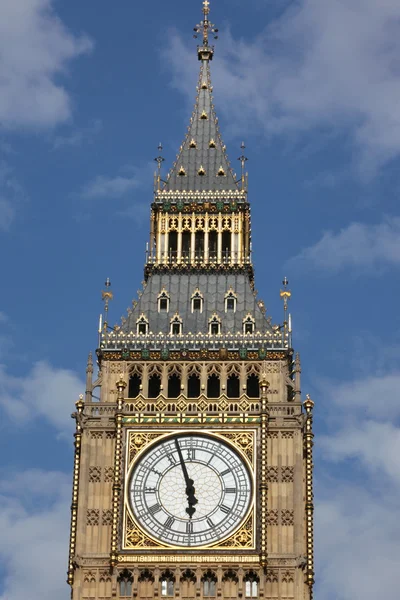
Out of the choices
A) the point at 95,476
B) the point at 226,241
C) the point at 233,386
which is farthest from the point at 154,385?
the point at 226,241

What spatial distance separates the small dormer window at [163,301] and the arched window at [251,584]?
926 centimetres

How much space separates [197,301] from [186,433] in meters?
5.32

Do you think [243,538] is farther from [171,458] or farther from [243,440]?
[171,458]

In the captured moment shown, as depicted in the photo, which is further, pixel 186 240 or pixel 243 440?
pixel 186 240

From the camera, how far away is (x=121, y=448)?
61.7m

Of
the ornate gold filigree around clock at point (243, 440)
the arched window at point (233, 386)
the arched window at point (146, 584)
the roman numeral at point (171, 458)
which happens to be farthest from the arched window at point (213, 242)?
the arched window at point (146, 584)

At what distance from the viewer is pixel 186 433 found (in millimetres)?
61938

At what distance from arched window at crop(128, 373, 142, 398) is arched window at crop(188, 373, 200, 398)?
1.39 m

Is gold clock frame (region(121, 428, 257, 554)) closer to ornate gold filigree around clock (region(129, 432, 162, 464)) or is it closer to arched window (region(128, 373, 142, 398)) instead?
ornate gold filigree around clock (region(129, 432, 162, 464))

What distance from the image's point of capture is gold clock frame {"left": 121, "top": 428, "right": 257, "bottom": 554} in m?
60.4

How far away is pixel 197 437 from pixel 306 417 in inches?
121

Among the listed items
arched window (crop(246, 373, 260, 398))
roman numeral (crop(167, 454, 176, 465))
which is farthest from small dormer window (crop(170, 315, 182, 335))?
roman numeral (crop(167, 454, 176, 465))

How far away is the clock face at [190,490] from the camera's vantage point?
60719 mm

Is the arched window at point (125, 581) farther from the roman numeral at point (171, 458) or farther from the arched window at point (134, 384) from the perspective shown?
the arched window at point (134, 384)
